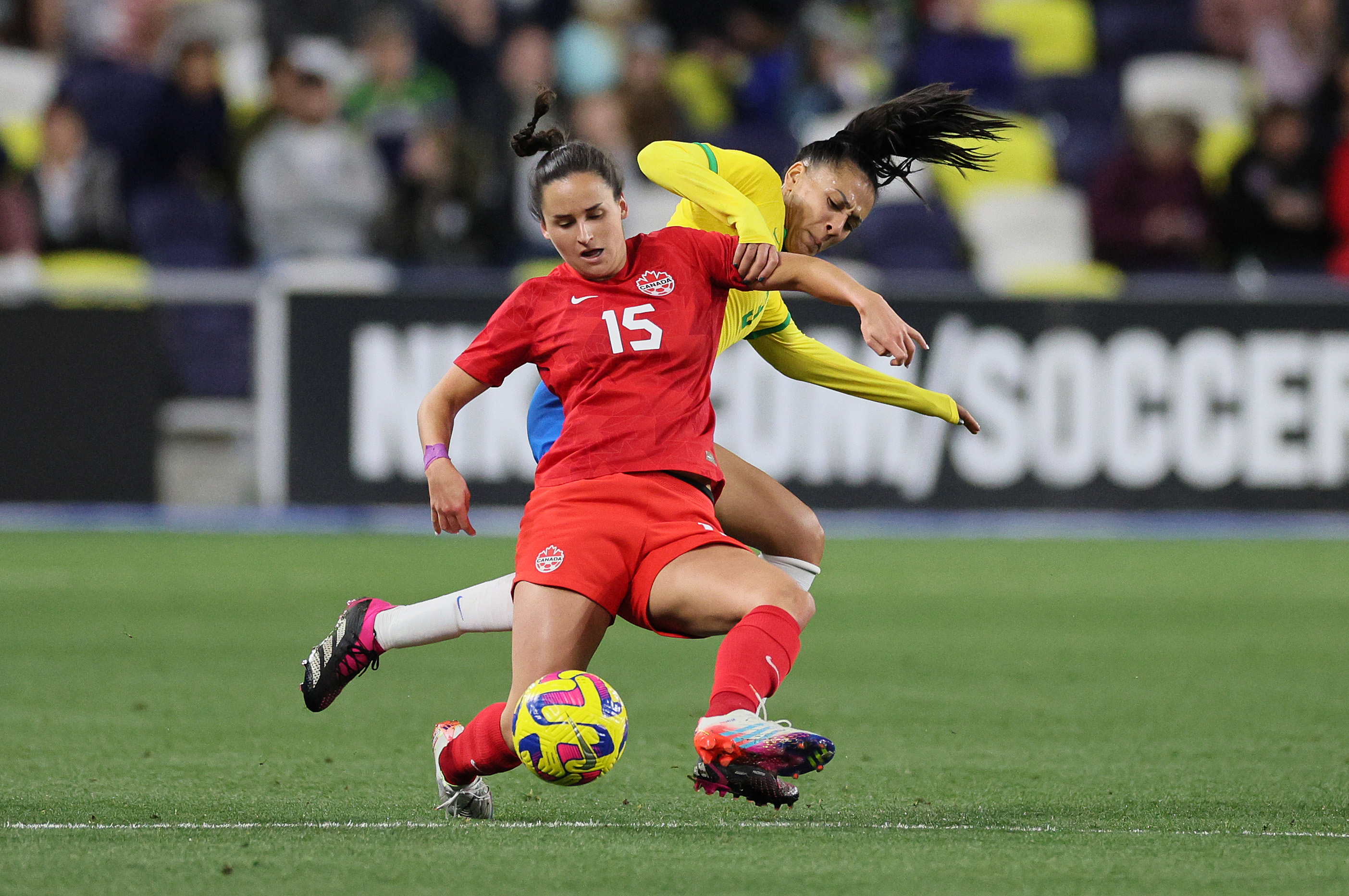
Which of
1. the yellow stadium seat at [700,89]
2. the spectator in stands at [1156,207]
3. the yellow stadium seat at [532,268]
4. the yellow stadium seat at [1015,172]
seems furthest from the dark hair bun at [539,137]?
the yellow stadium seat at [700,89]

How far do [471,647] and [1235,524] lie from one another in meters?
6.13

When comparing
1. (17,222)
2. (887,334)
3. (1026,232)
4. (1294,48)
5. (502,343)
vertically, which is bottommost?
(17,222)

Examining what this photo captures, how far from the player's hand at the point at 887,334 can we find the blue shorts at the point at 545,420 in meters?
0.87

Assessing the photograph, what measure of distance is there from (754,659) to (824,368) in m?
1.18

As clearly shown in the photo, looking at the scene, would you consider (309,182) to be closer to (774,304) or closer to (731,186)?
(774,304)

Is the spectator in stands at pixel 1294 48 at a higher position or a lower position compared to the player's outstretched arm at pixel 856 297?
higher

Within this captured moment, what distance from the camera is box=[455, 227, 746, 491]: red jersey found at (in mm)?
4812

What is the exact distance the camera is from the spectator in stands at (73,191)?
13.4 metres

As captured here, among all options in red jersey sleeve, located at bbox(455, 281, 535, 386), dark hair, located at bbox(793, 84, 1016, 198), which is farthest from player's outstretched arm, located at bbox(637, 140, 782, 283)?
red jersey sleeve, located at bbox(455, 281, 535, 386)

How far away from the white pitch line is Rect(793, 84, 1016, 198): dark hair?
165 cm

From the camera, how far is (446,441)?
482 cm

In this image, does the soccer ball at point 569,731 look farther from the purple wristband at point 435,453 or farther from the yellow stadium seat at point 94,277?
the yellow stadium seat at point 94,277

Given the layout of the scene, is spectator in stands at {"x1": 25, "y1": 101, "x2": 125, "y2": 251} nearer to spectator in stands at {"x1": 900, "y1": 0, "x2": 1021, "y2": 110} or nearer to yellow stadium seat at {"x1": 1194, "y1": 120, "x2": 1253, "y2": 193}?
spectator in stands at {"x1": 900, "y1": 0, "x2": 1021, "y2": 110}

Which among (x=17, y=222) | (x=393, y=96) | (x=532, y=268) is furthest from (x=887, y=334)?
(x=393, y=96)
